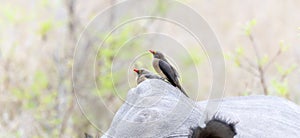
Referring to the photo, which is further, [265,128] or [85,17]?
[85,17]

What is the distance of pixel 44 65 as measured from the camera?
31.4ft

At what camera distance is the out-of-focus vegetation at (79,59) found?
24.4 ft

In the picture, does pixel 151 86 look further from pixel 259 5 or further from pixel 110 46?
pixel 259 5

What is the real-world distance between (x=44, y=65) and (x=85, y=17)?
35.9 inches

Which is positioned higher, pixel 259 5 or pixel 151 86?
pixel 259 5

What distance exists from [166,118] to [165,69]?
37 centimetres

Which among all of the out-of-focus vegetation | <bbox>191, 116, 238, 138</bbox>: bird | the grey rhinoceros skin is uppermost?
the out-of-focus vegetation

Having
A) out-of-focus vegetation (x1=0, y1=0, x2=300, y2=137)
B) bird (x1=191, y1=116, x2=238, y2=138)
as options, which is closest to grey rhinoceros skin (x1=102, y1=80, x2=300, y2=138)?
bird (x1=191, y1=116, x2=238, y2=138)

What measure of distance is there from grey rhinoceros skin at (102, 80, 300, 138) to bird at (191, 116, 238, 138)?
0.13ft

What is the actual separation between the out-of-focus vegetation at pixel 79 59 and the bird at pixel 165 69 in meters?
2.97

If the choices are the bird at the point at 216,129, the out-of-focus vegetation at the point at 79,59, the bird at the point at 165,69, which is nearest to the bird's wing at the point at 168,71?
the bird at the point at 165,69

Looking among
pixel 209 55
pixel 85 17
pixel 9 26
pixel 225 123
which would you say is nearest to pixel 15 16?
pixel 9 26

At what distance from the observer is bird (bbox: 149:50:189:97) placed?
313 centimetres

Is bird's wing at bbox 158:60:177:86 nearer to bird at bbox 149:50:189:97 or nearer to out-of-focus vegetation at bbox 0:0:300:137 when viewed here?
bird at bbox 149:50:189:97
